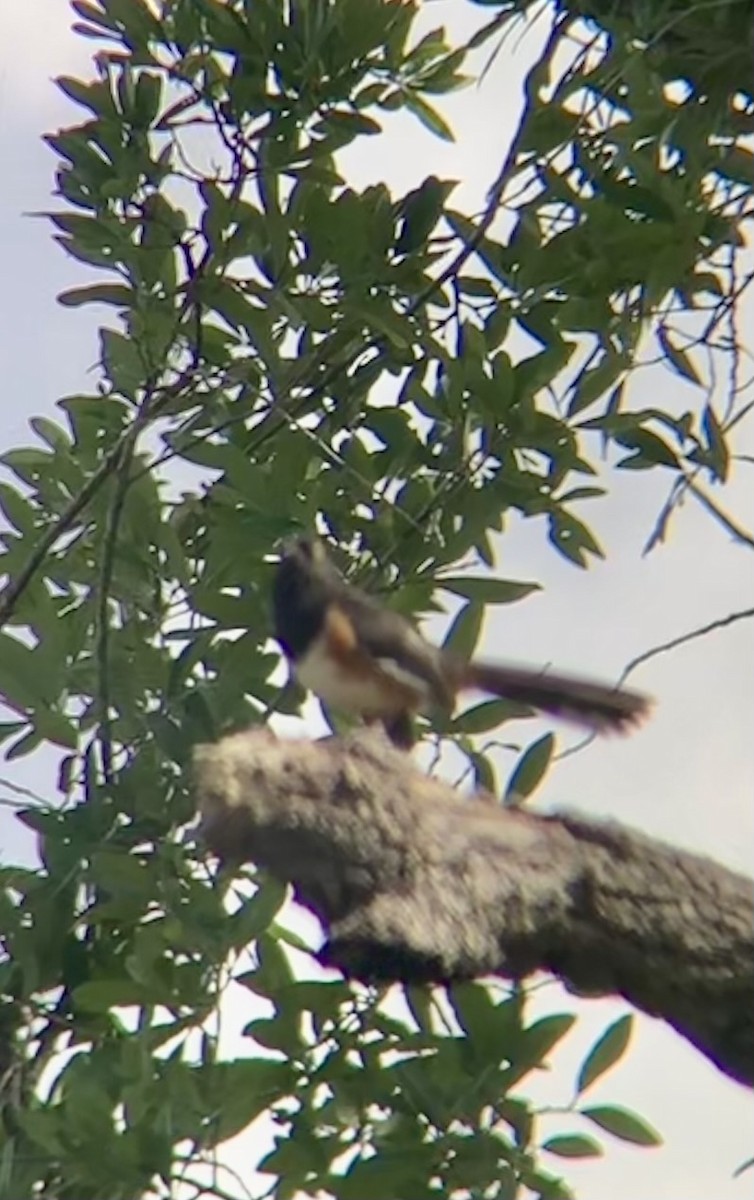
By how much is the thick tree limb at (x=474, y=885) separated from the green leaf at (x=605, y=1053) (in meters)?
0.60

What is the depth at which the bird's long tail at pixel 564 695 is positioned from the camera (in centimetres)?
239

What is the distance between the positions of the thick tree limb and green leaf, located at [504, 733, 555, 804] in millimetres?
658

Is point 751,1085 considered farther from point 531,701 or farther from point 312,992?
point 531,701

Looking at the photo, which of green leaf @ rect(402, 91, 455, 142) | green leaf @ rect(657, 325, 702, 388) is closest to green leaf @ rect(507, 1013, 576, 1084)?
green leaf @ rect(657, 325, 702, 388)

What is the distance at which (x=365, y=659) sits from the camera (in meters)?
2.70

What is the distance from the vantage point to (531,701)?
8.69 feet

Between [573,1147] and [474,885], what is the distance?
3.00 feet

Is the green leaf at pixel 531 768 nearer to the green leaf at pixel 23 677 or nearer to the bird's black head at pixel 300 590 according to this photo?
the bird's black head at pixel 300 590

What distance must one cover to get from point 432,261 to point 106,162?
44cm

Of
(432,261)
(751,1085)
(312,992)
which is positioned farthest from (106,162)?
(751,1085)

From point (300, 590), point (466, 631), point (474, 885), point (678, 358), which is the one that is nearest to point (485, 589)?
point (466, 631)

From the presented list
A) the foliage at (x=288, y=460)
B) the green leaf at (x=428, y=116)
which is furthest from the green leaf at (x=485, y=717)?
the green leaf at (x=428, y=116)

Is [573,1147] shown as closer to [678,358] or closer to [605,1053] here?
[605,1053]

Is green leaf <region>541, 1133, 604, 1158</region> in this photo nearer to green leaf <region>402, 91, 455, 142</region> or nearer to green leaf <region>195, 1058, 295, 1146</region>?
green leaf <region>195, 1058, 295, 1146</region>
